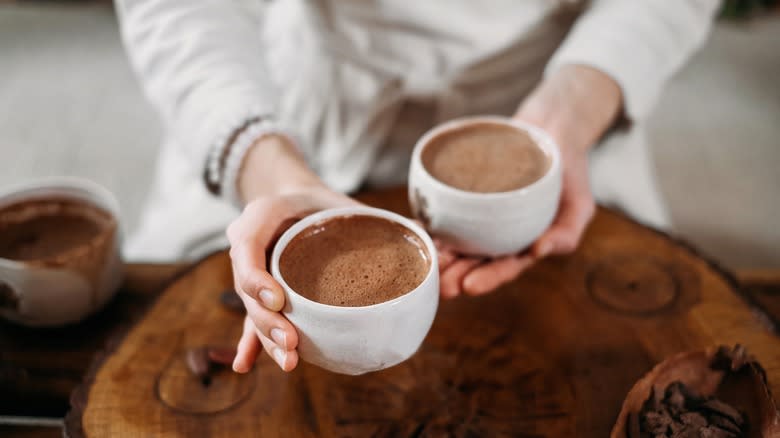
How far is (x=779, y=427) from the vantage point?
656 millimetres

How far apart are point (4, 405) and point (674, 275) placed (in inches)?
35.0

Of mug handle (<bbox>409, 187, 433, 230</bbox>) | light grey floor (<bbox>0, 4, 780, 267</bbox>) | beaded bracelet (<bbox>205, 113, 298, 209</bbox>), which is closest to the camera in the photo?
mug handle (<bbox>409, 187, 433, 230</bbox>)

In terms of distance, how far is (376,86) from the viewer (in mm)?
1146

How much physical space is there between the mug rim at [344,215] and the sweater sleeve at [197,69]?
0.29 m

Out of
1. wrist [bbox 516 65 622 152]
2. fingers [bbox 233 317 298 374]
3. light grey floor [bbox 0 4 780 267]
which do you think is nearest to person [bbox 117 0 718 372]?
wrist [bbox 516 65 622 152]

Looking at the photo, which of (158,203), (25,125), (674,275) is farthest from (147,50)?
(25,125)

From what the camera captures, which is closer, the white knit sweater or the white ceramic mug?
the white ceramic mug

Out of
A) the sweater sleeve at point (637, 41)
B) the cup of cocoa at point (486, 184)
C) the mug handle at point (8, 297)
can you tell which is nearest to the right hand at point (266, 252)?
the cup of cocoa at point (486, 184)

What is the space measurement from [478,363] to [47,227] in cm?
64

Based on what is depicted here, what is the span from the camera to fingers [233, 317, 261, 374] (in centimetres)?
75

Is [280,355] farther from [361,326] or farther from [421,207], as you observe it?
[421,207]

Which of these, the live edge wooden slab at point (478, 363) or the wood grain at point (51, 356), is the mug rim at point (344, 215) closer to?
the live edge wooden slab at point (478, 363)

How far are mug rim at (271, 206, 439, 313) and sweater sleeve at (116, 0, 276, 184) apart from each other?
286 millimetres

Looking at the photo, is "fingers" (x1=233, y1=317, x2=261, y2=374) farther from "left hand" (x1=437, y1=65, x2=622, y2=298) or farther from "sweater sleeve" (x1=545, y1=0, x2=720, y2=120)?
"sweater sleeve" (x1=545, y1=0, x2=720, y2=120)
